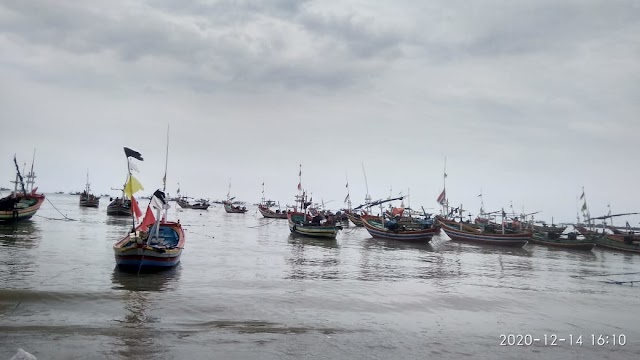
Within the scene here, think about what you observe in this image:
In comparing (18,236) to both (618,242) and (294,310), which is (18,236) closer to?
(294,310)

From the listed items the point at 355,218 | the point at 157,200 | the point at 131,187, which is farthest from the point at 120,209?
the point at 131,187

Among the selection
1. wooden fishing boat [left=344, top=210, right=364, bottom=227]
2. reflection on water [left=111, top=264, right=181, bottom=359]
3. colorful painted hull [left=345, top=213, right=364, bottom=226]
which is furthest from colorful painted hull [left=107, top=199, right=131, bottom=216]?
reflection on water [left=111, top=264, right=181, bottom=359]

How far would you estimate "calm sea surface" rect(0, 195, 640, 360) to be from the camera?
364 inches

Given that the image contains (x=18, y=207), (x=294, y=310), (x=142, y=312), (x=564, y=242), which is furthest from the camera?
(x=564, y=242)

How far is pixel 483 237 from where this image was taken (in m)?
45.8

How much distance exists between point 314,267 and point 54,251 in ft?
47.2

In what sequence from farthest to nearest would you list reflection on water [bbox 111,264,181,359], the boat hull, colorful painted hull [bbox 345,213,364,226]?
1. the boat hull
2. colorful painted hull [bbox 345,213,364,226]
3. reflection on water [bbox 111,264,181,359]

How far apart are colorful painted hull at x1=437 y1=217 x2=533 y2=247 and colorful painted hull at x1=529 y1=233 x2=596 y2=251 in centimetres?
339

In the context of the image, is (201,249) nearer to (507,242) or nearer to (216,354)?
(216,354)

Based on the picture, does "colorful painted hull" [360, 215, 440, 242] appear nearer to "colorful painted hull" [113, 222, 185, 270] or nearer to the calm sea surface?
the calm sea surface

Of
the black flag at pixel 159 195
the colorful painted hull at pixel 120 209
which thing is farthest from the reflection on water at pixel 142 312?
the colorful painted hull at pixel 120 209

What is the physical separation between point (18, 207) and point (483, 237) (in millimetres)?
46578

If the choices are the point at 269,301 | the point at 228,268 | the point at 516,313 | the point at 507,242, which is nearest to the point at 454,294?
the point at 516,313

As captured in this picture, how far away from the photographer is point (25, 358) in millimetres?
5734
